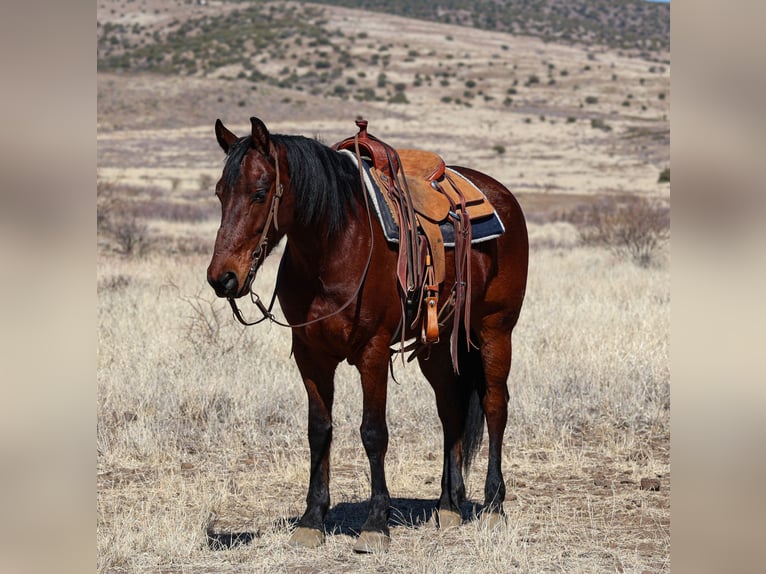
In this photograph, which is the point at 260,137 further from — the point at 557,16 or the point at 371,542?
the point at 557,16

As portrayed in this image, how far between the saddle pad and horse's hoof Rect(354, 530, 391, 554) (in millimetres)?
1527

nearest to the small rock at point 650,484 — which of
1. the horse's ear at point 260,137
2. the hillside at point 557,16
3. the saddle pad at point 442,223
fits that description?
the saddle pad at point 442,223

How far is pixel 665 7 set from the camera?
4483 inches

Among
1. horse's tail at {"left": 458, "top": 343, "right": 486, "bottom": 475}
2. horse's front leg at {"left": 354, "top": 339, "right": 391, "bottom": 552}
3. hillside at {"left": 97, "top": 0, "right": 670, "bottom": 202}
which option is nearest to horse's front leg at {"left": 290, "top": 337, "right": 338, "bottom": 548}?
horse's front leg at {"left": 354, "top": 339, "right": 391, "bottom": 552}

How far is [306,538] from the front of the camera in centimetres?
484

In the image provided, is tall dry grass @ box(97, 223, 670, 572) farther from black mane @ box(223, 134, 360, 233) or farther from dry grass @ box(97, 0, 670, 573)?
black mane @ box(223, 134, 360, 233)

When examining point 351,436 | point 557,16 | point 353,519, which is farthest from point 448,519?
point 557,16

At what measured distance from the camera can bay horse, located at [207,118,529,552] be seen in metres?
4.18

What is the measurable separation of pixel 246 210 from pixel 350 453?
295cm

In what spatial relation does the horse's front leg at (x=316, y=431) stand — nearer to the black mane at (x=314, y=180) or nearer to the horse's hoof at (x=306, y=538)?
the horse's hoof at (x=306, y=538)
